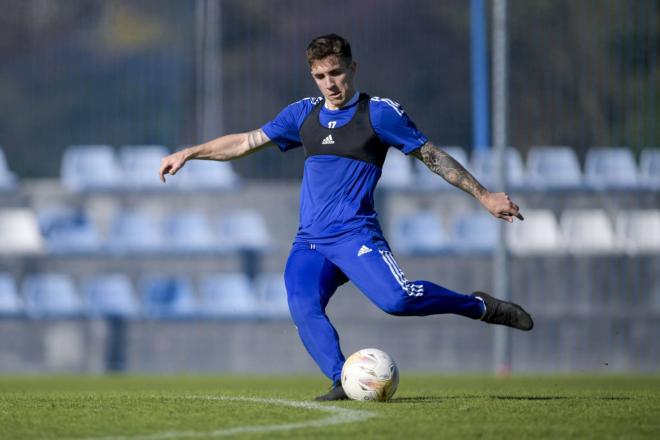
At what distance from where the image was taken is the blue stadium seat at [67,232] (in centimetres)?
1870

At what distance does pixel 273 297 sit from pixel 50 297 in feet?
10.4

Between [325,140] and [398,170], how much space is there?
40.1 ft

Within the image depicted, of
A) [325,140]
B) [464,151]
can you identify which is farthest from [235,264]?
[325,140]

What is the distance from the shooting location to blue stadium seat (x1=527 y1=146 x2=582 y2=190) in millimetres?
19656

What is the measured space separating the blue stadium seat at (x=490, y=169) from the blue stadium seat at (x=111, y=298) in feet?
17.9

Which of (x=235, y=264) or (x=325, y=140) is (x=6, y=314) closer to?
(x=235, y=264)

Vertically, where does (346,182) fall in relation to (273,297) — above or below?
above

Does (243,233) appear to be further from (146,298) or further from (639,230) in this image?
(639,230)

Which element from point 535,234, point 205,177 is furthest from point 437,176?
point 205,177

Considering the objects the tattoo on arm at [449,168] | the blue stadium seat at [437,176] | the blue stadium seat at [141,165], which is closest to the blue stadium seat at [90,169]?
the blue stadium seat at [141,165]

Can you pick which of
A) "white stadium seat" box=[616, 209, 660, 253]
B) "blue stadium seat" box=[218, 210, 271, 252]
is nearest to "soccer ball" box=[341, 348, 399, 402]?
"blue stadium seat" box=[218, 210, 271, 252]

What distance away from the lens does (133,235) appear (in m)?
18.8

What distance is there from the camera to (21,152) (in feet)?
68.2

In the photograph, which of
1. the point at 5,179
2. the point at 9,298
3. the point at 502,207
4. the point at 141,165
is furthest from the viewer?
the point at 141,165
